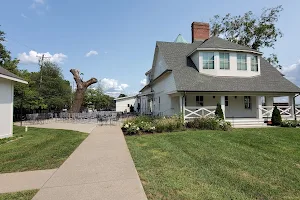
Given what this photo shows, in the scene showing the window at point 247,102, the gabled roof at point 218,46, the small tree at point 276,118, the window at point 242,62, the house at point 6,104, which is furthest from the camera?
the window at point 247,102

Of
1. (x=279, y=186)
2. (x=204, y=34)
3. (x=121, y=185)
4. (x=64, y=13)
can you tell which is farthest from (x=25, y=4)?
(x=204, y=34)

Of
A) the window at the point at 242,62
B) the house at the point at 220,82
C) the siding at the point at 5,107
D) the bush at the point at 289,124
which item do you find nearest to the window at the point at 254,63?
the house at the point at 220,82

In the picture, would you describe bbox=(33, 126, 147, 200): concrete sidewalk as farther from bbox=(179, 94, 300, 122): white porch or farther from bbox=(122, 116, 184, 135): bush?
bbox=(179, 94, 300, 122): white porch

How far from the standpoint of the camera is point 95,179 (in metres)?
4.35

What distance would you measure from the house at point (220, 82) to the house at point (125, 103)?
16.7 metres

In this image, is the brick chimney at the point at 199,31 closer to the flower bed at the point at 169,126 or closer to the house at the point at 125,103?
the flower bed at the point at 169,126

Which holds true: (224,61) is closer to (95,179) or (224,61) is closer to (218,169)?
(218,169)

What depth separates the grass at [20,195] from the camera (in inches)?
137

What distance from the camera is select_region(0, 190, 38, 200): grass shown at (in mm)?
3489

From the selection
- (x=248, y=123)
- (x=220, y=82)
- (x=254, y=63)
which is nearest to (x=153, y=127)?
(x=220, y=82)

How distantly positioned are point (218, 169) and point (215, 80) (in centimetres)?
1170

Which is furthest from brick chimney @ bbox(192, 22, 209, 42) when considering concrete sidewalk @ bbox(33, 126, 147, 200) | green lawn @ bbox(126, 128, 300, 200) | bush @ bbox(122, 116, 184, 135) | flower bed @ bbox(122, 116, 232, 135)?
concrete sidewalk @ bbox(33, 126, 147, 200)

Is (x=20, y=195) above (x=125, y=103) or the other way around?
the other way around

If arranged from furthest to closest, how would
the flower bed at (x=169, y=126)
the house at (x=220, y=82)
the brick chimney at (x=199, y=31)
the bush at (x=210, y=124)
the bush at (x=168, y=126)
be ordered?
the brick chimney at (x=199, y=31) < the house at (x=220, y=82) < the bush at (x=210, y=124) < the bush at (x=168, y=126) < the flower bed at (x=169, y=126)
